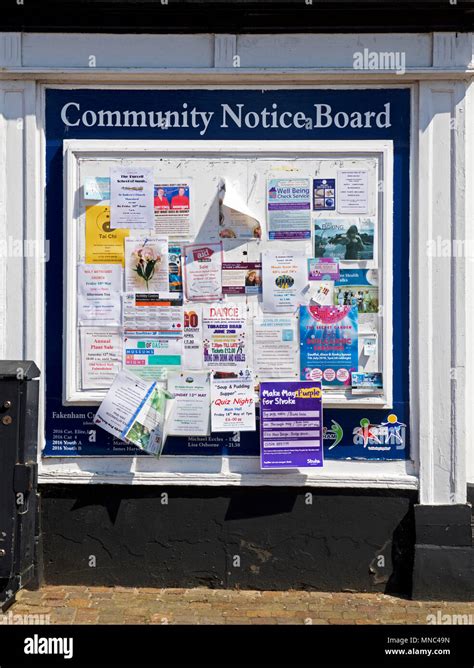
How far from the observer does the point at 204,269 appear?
5.76 meters

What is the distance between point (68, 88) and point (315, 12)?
185 cm

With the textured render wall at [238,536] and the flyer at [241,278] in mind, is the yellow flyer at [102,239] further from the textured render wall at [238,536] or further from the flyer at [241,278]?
the textured render wall at [238,536]

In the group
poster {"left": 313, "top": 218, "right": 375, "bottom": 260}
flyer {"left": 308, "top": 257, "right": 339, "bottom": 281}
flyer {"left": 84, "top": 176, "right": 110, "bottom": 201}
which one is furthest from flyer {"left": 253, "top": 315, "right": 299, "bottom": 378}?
flyer {"left": 84, "top": 176, "right": 110, "bottom": 201}

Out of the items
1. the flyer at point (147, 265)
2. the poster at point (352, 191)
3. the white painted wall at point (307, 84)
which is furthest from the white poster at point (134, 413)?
the poster at point (352, 191)

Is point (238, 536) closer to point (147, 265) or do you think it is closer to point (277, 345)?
point (277, 345)

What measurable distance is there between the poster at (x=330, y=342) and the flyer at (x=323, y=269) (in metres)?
0.22

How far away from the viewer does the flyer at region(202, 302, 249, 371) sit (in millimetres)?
5766

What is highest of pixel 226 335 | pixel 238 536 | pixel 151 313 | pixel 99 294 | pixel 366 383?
pixel 99 294

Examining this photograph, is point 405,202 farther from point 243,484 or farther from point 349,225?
point 243,484

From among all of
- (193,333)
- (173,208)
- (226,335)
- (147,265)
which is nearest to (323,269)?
(226,335)

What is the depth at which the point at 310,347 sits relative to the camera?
5.74 metres

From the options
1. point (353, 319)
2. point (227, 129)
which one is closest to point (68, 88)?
point (227, 129)

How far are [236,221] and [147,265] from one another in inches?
28.2

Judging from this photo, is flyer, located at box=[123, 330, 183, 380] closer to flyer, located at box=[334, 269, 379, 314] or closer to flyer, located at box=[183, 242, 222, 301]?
flyer, located at box=[183, 242, 222, 301]
